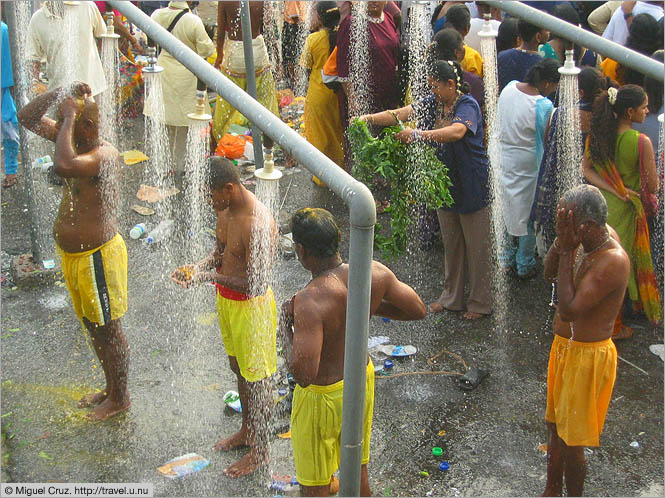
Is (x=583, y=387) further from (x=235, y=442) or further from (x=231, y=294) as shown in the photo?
(x=235, y=442)

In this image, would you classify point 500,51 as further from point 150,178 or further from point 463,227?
point 150,178

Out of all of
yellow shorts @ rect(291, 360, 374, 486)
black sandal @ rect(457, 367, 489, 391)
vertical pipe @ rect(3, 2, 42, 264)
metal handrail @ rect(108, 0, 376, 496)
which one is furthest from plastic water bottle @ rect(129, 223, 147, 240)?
metal handrail @ rect(108, 0, 376, 496)

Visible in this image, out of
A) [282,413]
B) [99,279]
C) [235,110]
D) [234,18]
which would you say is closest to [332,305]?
[282,413]

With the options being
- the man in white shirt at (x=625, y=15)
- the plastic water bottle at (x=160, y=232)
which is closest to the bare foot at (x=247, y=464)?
the plastic water bottle at (x=160, y=232)

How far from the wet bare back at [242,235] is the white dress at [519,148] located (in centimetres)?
248

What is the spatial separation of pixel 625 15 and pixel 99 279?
5.63 metres

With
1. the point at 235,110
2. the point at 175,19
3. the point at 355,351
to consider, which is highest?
the point at 175,19

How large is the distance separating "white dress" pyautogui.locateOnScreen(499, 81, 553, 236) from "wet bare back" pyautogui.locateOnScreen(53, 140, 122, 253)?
9.69 ft

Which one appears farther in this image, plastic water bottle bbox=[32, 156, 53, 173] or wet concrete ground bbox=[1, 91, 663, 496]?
plastic water bottle bbox=[32, 156, 53, 173]

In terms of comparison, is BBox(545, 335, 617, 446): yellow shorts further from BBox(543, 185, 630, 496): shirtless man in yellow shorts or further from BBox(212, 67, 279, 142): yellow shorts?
BBox(212, 67, 279, 142): yellow shorts

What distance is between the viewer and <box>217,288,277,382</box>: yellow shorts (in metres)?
4.75

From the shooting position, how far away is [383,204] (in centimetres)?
793

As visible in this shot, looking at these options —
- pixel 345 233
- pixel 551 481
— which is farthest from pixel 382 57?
pixel 551 481

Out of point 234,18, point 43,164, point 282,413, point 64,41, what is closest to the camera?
point 282,413
